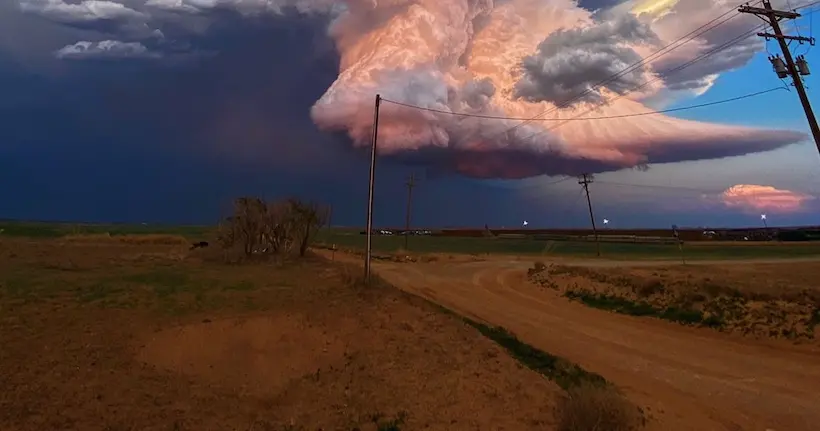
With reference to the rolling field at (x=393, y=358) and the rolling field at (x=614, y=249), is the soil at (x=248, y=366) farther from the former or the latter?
the rolling field at (x=614, y=249)

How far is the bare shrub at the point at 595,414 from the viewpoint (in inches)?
335

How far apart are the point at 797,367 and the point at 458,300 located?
14.6 meters

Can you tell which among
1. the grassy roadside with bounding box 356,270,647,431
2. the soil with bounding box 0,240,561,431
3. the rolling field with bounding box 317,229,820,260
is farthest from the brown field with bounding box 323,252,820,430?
the rolling field with bounding box 317,229,820,260

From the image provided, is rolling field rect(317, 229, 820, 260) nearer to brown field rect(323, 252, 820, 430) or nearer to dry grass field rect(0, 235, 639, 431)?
brown field rect(323, 252, 820, 430)

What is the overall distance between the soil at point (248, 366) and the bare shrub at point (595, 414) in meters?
0.51

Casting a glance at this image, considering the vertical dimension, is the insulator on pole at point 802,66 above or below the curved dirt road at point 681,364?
above

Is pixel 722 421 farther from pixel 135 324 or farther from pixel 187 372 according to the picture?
pixel 135 324

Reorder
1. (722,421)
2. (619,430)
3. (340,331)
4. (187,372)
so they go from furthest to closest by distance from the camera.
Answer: (340,331) < (187,372) < (722,421) < (619,430)

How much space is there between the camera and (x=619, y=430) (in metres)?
8.48

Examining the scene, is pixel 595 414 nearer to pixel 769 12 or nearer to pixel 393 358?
pixel 393 358

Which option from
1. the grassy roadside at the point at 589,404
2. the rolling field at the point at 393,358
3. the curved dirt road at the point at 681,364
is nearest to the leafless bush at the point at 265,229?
the rolling field at the point at 393,358

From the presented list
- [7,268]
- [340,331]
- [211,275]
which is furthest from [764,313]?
[7,268]

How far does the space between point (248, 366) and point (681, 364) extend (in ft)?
33.9

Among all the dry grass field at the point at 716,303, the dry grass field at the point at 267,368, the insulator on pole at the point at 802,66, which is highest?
the insulator on pole at the point at 802,66
